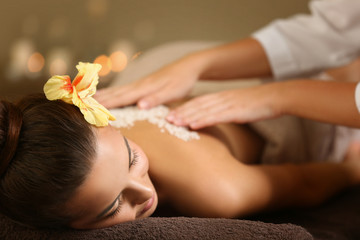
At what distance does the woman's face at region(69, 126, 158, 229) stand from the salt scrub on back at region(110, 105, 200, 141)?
174mm

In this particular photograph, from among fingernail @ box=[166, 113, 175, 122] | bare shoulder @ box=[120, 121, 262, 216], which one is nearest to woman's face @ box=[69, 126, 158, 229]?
bare shoulder @ box=[120, 121, 262, 216]

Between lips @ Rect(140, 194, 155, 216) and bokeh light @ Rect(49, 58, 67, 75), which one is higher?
bokeh light @ Rect(49, 58, 67, 75)

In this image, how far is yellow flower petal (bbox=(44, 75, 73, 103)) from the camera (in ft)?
2.67

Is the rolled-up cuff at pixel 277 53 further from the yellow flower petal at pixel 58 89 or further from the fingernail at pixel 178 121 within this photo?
the yellow flower petal at pixel 58 89

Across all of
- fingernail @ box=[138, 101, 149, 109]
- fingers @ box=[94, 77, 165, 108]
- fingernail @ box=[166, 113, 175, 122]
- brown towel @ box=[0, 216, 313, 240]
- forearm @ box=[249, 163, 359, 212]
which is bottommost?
forearm @ box=[249, 163, 359, 212]

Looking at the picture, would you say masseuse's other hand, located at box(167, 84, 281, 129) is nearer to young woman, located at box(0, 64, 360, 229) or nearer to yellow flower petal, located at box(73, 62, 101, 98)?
young woman, located at box(0, 64, 360, 229)

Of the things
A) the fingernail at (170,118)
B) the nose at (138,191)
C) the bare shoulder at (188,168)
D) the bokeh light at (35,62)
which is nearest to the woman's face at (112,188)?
the nose at (138,191)

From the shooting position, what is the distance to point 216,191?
975 millimetres

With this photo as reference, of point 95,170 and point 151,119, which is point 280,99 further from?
point 95,170

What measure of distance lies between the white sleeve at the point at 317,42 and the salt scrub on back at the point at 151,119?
469mm

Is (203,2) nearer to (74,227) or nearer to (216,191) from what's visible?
(216,191)

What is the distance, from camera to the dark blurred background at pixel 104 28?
1.71 metres

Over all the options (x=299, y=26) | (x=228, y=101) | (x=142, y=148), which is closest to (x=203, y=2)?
(x=299, y=26)

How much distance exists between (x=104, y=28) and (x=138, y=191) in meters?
1.25
